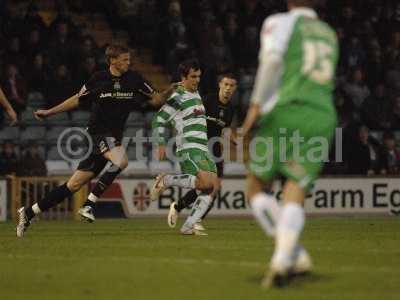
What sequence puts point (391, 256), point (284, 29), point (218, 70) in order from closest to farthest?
point (284, 29) < point (391, 256) < point (218, 70)

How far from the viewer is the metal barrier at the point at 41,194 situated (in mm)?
20469

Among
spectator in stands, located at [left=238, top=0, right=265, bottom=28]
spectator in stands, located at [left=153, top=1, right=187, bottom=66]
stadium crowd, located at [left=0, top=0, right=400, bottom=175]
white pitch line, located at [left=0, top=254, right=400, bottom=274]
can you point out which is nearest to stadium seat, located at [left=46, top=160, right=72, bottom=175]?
stadium crowd, located at [left=0, top=0, right=400, bottom=175]

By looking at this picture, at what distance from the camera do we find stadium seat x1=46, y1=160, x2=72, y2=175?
21.2m

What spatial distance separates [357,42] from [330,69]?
15865 millimetres

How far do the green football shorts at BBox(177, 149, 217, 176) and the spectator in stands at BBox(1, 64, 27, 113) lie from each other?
7241mm

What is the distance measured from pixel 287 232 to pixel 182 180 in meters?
6.78

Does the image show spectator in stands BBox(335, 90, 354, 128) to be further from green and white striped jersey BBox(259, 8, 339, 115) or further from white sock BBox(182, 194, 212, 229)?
green and white striped jersey BBox(259, 8, 339, 115)

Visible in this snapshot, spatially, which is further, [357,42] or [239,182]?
[357,42]

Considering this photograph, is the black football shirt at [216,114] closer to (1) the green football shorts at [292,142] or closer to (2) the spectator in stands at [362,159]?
(2) the spectator in stands at [362,159]

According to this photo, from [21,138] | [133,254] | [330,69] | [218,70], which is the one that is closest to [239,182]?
[218,70]

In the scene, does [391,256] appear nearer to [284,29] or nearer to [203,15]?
[284,29]

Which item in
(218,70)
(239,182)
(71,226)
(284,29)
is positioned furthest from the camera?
(218,70)

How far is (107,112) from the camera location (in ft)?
48.1

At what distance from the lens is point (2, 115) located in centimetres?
2155
